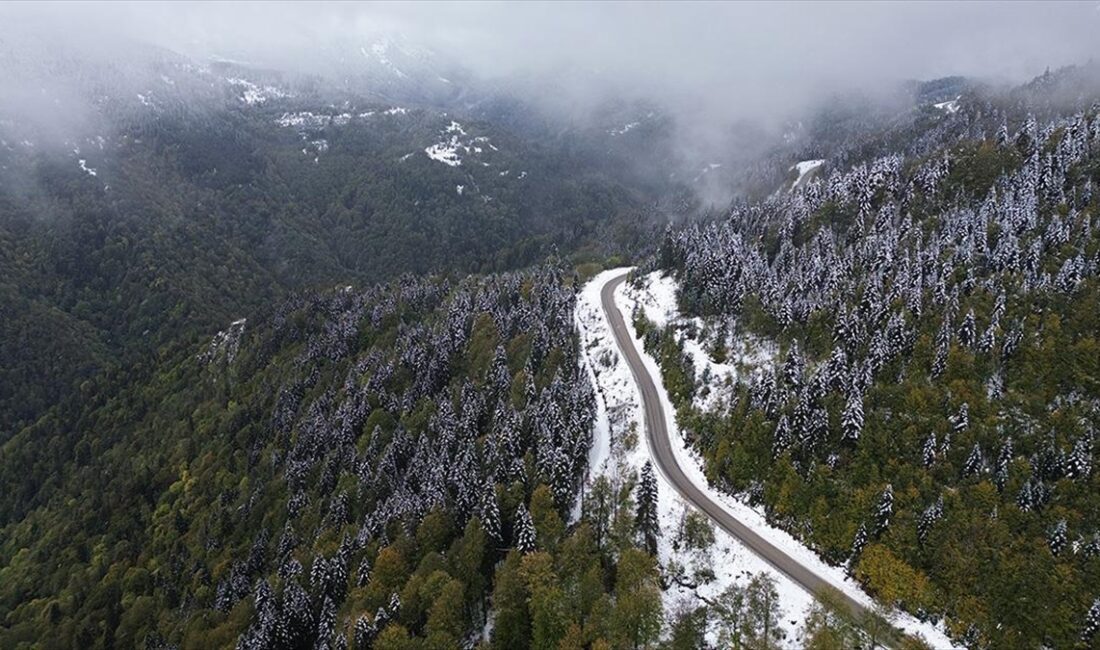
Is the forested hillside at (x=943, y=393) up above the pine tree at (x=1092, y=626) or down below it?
above

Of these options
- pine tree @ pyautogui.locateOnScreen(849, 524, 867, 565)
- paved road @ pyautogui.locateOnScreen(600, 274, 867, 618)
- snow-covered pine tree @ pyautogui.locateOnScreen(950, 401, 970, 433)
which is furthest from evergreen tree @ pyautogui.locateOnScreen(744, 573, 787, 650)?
snow-covered pine tree @ pyautogui.locateOnScreen(950, 401, 970, 433)

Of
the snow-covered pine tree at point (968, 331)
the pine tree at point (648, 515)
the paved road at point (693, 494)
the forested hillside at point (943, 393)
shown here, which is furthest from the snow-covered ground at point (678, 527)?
the snow-covered pine tree at point (968, 331)

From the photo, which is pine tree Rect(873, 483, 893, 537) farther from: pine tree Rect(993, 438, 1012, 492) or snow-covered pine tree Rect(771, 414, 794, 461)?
snow-covered pine tree Rect(771, 414, 794, 461)

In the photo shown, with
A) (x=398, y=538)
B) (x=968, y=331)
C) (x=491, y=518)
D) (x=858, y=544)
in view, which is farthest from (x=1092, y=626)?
(x=398, y=538)

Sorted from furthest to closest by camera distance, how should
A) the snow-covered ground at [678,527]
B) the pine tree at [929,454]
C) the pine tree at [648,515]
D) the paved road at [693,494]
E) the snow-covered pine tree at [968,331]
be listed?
the snow-covered pine tree at [968,331] → the pine tree at [648,515] → the pine tree at [929,454] → the paved road at [693,494] → the snow-covered ground at [678,527]

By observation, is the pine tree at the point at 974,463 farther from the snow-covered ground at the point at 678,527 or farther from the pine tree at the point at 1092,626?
the snow-covered ground at the point at 678,527

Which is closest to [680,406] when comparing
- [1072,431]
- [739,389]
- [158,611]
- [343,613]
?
[739,389]
